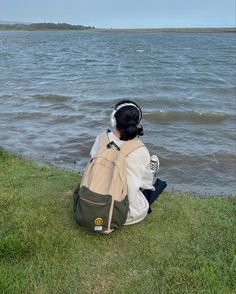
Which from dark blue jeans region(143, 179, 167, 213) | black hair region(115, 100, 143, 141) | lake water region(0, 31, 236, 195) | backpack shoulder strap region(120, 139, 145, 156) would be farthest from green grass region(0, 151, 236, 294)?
lake water region(0, 31, 236, 195)

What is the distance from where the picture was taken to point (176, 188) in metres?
9.02

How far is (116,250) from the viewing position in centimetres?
489

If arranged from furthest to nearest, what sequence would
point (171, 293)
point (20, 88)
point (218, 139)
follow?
point (20, 88) → point (218, 139) → point (171, 293)

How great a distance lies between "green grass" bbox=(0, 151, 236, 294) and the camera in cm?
429

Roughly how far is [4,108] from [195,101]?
744cm

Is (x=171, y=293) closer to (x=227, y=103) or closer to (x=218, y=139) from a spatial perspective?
(x=218, y=139)

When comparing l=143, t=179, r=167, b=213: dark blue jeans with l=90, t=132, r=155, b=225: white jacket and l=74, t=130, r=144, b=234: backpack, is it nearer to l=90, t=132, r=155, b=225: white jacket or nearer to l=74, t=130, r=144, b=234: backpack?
l=90, t=132, r=155, b=225: white jacket

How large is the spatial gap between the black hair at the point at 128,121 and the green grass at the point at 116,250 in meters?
1.02

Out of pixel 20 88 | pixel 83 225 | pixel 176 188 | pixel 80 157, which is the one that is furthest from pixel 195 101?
pixel 83 225

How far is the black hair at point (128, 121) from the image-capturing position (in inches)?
202

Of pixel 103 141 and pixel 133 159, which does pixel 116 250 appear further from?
pixel 103 141

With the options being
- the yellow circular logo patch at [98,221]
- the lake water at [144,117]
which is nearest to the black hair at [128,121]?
the yellow circular logo patch at [98,221]

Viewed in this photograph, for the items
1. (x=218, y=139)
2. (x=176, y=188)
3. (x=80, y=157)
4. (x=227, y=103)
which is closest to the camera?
(x=176, y=188)

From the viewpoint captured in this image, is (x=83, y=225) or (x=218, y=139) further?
(x=218, y=139)
